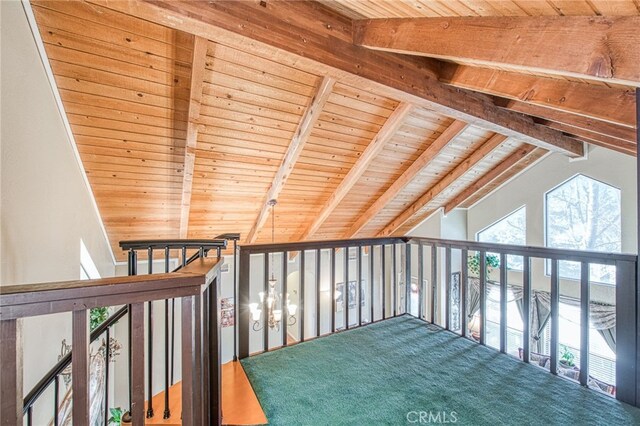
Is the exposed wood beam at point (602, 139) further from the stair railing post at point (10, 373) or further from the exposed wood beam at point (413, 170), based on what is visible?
the stair railing post at point (10, 373)

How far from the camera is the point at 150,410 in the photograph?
1.68 meters

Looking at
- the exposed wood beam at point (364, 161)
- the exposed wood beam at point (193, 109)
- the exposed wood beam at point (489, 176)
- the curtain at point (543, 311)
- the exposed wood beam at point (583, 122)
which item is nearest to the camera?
the exposed wood beam at point (193, 109)

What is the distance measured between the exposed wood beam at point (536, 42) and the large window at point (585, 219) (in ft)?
16.0

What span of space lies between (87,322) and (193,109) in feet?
7.48

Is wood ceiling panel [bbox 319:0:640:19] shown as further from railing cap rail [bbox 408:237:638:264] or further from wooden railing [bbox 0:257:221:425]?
wooden railing [bbox 0:257:221:425]

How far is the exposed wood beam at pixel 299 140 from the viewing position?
2.91 meters

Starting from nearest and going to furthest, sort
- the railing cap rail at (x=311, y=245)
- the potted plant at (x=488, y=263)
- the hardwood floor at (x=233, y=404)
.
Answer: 1. the hardwood floor at (x=233, y=404)
2. the railing cap rail at (x=311, y=245)
3. the potted plant at (x=488, y=263)

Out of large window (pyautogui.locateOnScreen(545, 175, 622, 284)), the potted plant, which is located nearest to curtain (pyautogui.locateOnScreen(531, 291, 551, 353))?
large window (pyautogui.locateOnScreen(545, 175, 622, 284))

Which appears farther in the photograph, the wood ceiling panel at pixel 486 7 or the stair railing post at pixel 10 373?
the wood ceiling panel at pixel 486 7

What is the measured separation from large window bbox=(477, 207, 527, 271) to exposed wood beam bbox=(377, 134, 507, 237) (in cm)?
168

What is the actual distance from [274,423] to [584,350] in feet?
6.92

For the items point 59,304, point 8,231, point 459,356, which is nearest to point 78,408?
point 59,304

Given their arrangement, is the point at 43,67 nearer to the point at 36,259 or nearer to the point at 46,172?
the point at 46,172

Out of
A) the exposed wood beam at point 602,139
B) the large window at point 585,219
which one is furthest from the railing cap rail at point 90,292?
the large window at point 585,219
